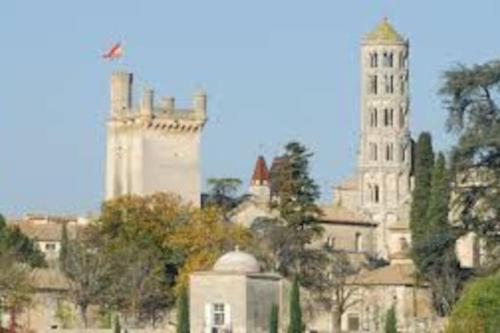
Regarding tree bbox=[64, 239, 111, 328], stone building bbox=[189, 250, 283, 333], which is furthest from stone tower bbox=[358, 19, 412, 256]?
stone building bbox=[189, 250, 283, 333]

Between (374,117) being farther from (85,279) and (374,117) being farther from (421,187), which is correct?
(85,279)

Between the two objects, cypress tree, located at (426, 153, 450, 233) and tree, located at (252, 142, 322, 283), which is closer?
cypress tree, located at (426, 153, 450, 233)

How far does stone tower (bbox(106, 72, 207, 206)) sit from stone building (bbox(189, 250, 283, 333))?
41.1 m

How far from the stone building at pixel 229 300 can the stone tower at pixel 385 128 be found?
56478 mm

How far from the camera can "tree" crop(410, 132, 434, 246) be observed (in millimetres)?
92219

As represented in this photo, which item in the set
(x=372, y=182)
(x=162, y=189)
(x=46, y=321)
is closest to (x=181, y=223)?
(x=46, y=321)

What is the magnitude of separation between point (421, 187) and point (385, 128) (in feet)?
134

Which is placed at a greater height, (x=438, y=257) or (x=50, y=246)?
(x=50, y=246)

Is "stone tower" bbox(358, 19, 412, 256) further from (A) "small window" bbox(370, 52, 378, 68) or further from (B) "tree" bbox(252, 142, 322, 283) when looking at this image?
(B) "tree" bbox(252, 142, 322, 283)

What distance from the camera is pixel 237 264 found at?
246 ft

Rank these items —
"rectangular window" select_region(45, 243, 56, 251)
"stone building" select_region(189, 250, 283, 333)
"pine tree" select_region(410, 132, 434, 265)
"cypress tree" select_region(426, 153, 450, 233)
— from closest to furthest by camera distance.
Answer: "stone building" select_region(189, 250, 283, 333)
"cypress tree" select_region(426, 153, 450, 233)
"pine tree" select_region(410, 132, 434, 265)
"rectangular window" select_region(45, 243, 56, 251)

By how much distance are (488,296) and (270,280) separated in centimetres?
1789

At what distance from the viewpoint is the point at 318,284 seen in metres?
94.6

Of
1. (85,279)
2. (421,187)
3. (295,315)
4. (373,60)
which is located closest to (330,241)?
(421,187)
